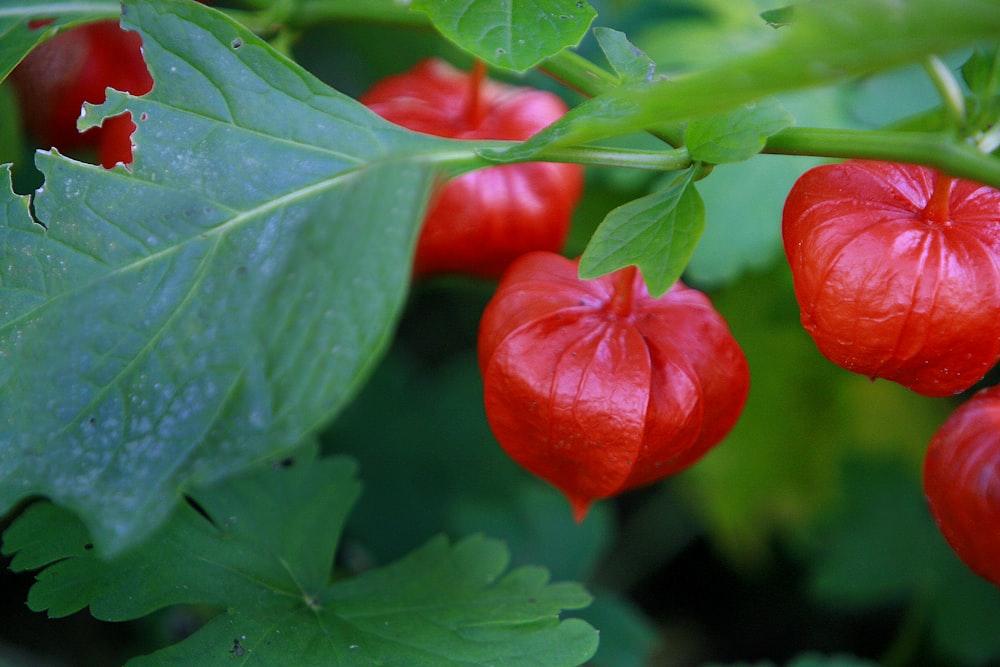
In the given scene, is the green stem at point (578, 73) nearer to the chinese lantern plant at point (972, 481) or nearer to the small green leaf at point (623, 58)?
the small green leaf at point (623, 58)

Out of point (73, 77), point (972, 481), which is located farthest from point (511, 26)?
point (73, 77)

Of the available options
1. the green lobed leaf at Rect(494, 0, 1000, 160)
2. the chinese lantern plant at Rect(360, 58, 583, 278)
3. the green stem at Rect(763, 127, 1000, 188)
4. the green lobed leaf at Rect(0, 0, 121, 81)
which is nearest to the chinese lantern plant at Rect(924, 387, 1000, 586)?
the green stem at Rect(763, 127, 1000, 188)

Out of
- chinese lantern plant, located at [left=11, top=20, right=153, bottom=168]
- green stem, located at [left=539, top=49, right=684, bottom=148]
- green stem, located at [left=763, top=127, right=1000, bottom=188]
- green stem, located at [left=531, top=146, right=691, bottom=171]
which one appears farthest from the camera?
chinese lantern plant, located at [left=11, top=20, right=153, bottom=168]

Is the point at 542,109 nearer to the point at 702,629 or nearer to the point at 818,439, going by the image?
the point at 818,439

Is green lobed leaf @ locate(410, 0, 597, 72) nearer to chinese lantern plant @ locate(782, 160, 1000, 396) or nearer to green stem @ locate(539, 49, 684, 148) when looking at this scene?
green stem @ locate(539, 49, 684, 148)

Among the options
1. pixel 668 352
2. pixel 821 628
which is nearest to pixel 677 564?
pixel 821 628

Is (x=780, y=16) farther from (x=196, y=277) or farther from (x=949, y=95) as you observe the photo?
(x=196, y=277)
